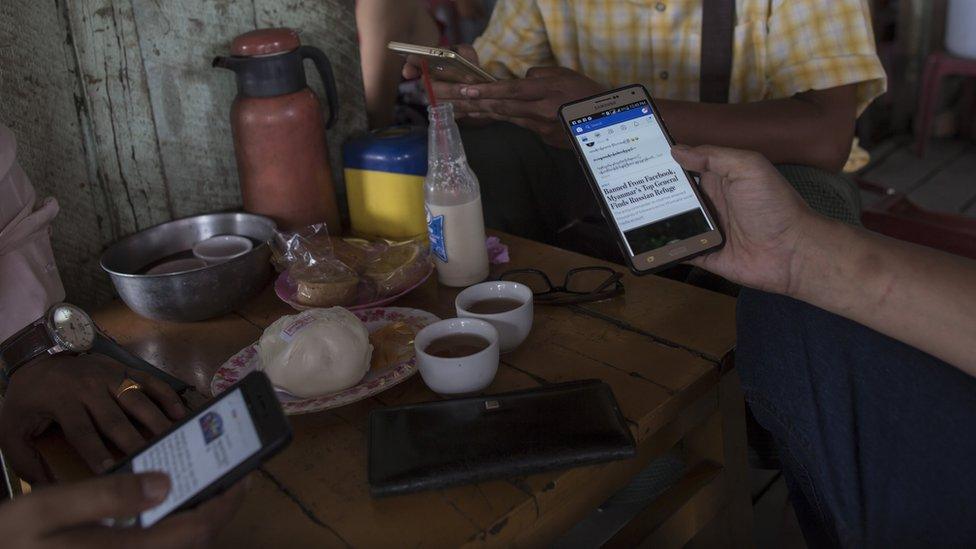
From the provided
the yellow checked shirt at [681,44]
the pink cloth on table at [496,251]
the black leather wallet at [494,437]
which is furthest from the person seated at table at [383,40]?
the black leather wallet at [494,437]

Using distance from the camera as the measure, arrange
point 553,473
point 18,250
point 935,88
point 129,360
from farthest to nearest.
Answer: point 935,88
point 18,250
point 129,360
point 553,473

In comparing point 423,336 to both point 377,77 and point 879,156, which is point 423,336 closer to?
point 377,77

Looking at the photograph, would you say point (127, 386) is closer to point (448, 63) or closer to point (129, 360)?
point (129, 360)

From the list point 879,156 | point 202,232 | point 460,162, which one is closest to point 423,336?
point 460,162

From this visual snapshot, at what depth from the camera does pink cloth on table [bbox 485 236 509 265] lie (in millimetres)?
1294

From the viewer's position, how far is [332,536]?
0.75 meters

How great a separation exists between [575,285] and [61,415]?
65 centimetres

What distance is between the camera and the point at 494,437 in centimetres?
83

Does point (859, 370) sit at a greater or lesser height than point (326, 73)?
lesser

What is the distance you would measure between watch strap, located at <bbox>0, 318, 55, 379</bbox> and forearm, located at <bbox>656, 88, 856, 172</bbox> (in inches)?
42.4

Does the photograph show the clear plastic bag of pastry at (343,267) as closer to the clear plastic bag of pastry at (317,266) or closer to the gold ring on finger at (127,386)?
the clear plastic bag of pastry at (317,266)

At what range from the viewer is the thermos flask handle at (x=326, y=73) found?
1.37m

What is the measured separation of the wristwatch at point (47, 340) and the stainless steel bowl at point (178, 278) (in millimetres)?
130

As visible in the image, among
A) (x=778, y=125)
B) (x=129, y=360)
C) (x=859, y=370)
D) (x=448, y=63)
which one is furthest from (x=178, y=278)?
(x=778, y=125)
